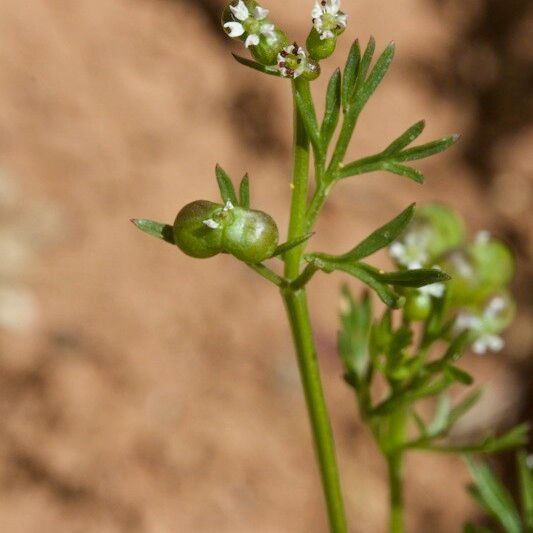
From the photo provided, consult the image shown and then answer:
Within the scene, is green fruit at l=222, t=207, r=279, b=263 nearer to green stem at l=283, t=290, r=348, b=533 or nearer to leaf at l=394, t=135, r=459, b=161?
green stem at l=283, t=290, r=348, b=533

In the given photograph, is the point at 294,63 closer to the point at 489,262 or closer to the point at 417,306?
the point at 417,306

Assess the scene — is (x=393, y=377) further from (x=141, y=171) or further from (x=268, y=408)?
(x=141, y=171)

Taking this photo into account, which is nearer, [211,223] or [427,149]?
[211,223]

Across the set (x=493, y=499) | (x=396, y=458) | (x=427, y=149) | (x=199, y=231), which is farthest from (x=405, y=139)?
(x=493, y=499)

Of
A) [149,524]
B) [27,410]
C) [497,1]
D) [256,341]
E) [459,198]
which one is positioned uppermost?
[497,1]

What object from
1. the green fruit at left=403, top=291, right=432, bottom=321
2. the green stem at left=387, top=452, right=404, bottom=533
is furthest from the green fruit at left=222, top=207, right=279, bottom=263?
the green stem at left=387, top=452, right=404, bottom=533

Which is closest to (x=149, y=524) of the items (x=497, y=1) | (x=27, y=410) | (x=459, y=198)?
(x=27, y=410)

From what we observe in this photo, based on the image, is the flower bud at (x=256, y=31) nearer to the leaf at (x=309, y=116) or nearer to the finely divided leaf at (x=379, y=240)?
the leaf at (x=309, y=116)
